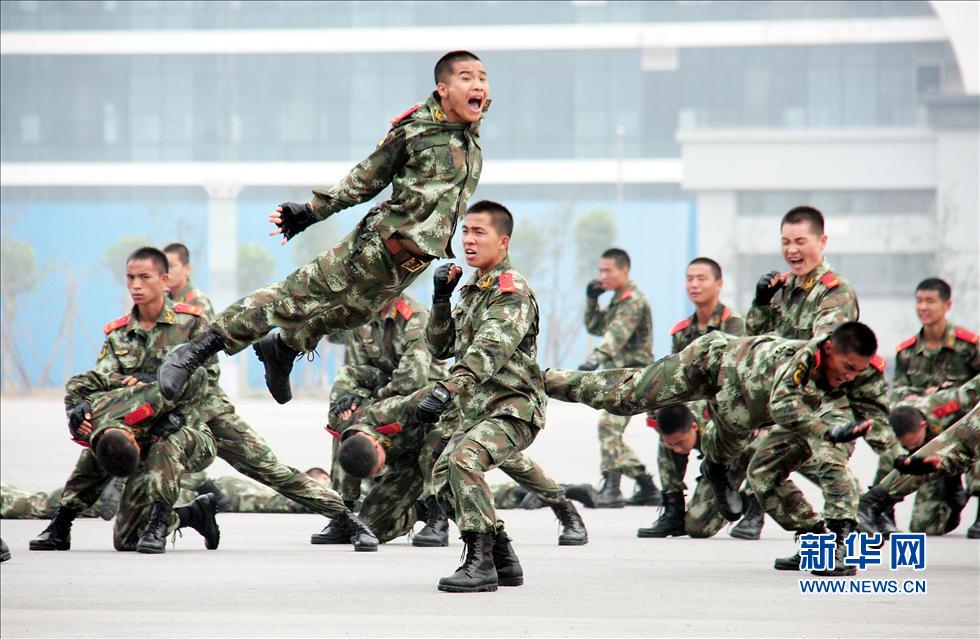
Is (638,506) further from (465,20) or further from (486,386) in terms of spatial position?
(465,20)

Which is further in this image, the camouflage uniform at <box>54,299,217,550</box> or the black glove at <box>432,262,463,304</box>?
the camouflage uniform at <box>54,299,217,550</box>

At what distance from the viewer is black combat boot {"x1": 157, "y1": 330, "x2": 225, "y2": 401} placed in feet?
22.8

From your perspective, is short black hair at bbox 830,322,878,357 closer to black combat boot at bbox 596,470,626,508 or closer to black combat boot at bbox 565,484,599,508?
black combat boot at bbox 565,484,599,508

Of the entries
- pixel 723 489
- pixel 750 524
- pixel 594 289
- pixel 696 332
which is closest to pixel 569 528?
pixel 723 489

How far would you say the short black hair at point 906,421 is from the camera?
9570 mm

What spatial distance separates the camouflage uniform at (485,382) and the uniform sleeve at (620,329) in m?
4.82

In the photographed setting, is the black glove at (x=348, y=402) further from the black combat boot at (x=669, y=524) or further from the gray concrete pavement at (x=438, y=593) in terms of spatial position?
the black combat boot at (x=669, y=524)

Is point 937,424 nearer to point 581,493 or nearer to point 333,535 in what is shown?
point 581,493

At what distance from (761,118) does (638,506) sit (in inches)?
1494

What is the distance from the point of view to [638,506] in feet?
39.7

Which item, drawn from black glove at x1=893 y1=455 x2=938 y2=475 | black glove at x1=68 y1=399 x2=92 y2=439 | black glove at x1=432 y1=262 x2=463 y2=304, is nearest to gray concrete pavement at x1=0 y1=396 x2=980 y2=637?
black glove at x1=893 y1=455 x2=938 y2=475

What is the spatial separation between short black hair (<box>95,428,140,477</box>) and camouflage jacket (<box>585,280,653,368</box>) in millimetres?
4922

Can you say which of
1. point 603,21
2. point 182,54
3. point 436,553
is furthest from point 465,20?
point 436,553

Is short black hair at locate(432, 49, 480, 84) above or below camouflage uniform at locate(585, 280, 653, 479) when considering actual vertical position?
above
